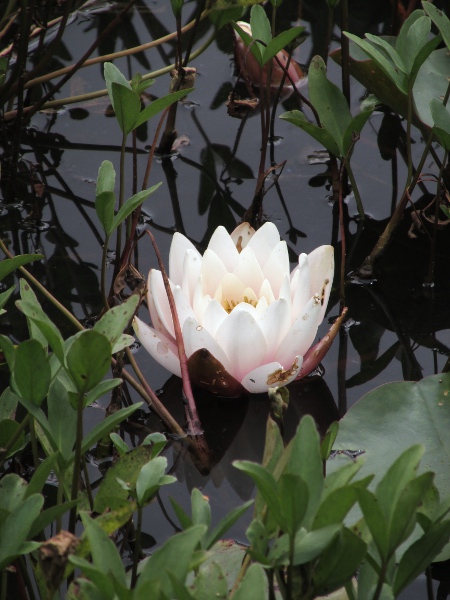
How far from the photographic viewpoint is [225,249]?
112 centimetres

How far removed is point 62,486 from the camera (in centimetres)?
76

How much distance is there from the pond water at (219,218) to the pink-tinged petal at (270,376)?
0.17 feet

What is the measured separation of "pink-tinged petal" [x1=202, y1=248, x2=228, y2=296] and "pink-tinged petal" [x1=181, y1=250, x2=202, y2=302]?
0.04 ft

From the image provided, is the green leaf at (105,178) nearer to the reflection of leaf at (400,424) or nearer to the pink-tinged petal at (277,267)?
the pink-tinged petal at (277,267)

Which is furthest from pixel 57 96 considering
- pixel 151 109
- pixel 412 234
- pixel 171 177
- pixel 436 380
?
pixel 436 380

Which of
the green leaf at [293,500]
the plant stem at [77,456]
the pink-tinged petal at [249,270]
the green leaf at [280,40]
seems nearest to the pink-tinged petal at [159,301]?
the pink-tinged petal at [249,270]

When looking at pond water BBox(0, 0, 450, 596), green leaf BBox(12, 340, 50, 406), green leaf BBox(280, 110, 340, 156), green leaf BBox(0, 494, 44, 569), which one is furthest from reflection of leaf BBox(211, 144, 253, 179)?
green leaf BBox(0, 494, 44, 569)

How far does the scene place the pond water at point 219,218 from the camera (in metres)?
1.06

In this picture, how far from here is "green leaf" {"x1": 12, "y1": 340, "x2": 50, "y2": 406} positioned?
2.17ft

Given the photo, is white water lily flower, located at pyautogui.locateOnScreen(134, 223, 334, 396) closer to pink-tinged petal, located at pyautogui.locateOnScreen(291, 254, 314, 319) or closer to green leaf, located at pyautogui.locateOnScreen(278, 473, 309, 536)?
pink-tinged petal, located at pyautogui.locateOnScreen(291, 254, 314, 319)

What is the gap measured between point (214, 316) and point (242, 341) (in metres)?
0.05

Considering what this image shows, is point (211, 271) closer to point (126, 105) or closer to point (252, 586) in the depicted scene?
point (126, 105)

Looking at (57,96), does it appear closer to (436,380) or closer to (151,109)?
(151,109)

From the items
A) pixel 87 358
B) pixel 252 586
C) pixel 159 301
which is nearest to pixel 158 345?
pixel 159 301
